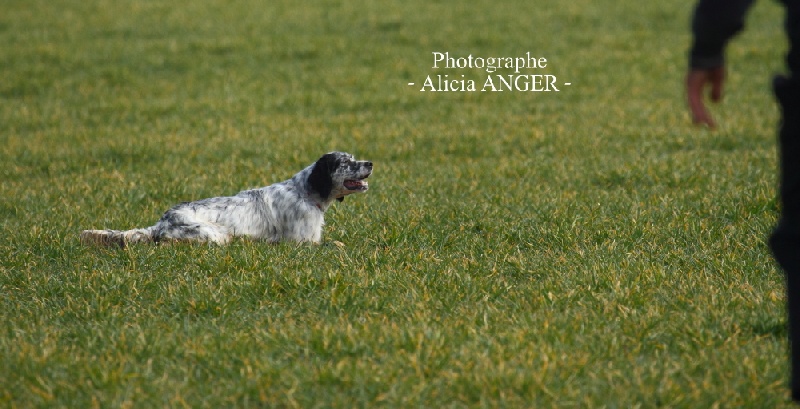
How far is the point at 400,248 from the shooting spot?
7613 mm

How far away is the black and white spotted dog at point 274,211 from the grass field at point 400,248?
376 mm

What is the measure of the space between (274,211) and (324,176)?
22.9 inches

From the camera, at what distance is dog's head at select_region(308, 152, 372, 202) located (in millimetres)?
8125

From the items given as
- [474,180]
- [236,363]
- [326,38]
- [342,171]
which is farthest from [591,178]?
[326,38]

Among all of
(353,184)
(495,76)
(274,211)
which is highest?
(353,184)

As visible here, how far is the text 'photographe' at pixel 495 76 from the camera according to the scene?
60.4ft

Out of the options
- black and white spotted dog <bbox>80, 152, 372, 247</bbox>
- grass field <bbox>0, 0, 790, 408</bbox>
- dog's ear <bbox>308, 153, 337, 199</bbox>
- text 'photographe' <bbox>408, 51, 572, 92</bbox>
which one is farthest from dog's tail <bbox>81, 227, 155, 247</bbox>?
text 'photographe' <bbox>408, 51, 572, 92</bbox>

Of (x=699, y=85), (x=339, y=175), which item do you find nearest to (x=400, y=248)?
(x=339, y=175)

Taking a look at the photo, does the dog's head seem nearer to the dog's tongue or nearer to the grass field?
the dog's tongue

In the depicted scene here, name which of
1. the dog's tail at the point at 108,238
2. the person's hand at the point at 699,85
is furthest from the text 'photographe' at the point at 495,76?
the person's hand at the point at 699,85

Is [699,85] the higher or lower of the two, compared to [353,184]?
higher

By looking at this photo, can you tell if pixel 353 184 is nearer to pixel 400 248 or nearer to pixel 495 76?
pixel 400 248

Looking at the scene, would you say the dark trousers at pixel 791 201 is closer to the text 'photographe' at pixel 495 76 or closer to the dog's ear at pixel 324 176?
the dog's ear at pixel 324 176

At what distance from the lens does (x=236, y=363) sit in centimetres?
524
